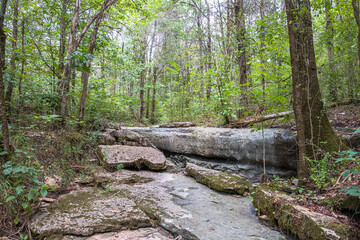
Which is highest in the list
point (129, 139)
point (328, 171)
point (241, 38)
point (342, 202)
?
point (241, 38)

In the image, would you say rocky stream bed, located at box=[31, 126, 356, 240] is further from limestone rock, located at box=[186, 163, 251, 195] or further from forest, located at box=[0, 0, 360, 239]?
forest, located at box=[0, 0, 360, 239]

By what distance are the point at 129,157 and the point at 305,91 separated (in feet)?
14.8

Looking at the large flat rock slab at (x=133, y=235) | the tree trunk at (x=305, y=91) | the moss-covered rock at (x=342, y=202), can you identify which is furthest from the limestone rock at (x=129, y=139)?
the moss-covered rock at (x=342, y=202)

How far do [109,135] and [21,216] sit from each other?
176 inches

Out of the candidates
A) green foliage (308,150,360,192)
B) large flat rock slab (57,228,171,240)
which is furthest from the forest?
large flat rock slab (57,228,171,240)

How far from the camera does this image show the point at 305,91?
3570 mm

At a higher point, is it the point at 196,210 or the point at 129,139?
the point at 129,139

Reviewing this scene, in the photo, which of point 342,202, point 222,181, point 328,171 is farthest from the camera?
point 222,181

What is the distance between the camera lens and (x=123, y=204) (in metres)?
3.11

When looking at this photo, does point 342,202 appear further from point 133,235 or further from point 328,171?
point 133,235

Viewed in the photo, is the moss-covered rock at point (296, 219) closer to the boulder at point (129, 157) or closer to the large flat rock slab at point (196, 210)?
the large flat rock slab at point (196, 210)

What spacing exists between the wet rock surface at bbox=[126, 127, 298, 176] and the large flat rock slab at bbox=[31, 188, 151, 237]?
3027 mm

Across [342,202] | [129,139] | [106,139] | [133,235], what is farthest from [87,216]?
[129,139]

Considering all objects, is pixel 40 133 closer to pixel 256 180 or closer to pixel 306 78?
pixel 256 180
